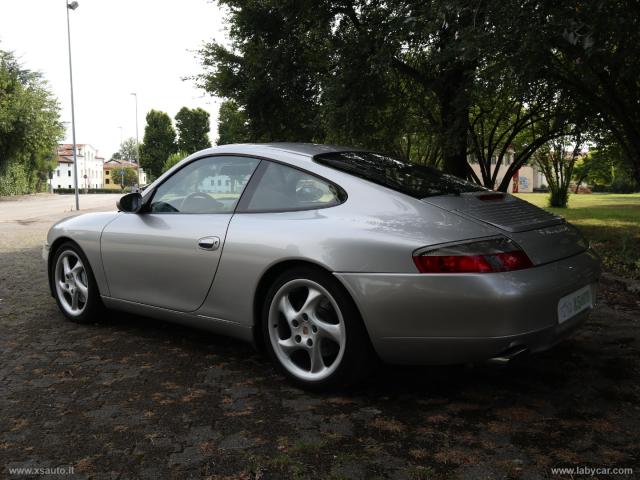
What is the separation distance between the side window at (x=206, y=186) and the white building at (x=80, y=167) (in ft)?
367

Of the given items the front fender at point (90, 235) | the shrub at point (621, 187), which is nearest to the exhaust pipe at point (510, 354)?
the front fender at point (90, 235)

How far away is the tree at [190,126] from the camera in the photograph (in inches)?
3292

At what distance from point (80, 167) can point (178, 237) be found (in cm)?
11727

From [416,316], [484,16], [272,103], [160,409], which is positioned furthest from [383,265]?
[272,103]

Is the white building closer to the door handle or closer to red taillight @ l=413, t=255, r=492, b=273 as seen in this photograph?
the door handle

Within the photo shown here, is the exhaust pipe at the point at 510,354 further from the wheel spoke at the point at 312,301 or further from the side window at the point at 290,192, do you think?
the side window at the point at 290,192

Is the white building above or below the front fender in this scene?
above

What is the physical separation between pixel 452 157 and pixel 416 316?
34.7 feet

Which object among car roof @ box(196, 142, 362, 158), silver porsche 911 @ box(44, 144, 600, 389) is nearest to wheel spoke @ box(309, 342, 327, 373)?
silver porsche 911 @ box(44, 144, 600, 389)

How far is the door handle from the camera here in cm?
348

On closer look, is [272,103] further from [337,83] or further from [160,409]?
[160,409]

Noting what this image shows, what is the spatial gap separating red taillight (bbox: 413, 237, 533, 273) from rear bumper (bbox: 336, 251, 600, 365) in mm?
36

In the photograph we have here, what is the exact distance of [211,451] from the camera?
2510mm

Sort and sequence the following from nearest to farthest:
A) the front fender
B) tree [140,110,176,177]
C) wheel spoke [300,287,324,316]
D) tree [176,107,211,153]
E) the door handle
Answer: wheel spoke [300,287,324,316], the door handle, the front fender, tree [140,110,176,177], tree [176,107,211,153]
